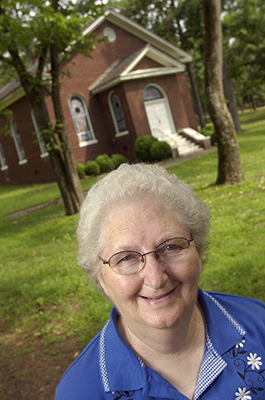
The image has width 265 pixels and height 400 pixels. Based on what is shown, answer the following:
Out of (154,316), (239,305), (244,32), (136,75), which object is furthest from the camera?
(244,32)

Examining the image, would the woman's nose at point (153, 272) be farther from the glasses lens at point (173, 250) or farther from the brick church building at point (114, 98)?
the brick church building at point (114, 98)

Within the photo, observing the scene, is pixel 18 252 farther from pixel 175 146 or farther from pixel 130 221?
pixel 175 146

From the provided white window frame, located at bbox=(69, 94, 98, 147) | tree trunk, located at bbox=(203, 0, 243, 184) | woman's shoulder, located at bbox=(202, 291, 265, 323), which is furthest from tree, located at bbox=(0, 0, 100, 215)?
white window frame, located at bbox=(69, 94, 98, 147)

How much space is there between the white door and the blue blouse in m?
20.3

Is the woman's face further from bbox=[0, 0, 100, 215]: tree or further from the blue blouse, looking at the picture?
bbox=[0, 0, 100, 215]: tree

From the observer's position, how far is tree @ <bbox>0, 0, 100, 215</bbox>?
8.27 meters

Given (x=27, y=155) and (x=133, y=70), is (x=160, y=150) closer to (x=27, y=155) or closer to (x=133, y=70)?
(x=133, y=70)

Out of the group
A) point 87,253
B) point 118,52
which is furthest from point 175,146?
point 87,253

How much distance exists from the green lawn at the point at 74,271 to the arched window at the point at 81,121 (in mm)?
13356

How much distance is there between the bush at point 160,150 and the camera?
743 inches

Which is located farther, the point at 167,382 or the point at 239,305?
the point at 239,305

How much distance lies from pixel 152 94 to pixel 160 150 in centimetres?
503

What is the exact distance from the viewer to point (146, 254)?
1627 mm

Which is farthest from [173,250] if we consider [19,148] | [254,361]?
[19,148]
